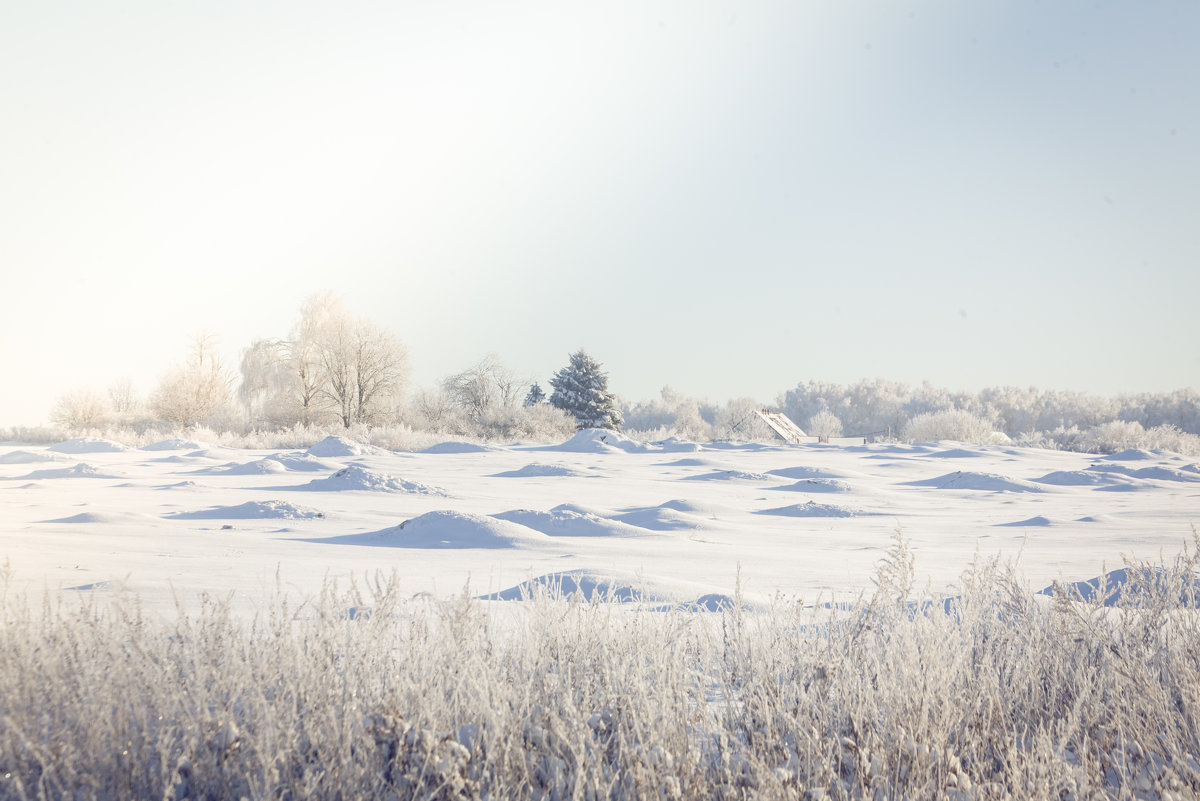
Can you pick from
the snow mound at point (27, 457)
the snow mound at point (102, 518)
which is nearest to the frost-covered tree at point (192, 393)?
the snow mound at point (27, 457)

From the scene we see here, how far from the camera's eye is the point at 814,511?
980 centimetres

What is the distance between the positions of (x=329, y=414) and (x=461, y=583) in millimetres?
25790

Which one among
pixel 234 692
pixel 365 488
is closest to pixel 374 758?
pixel 234 692

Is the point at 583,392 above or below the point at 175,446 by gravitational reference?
above

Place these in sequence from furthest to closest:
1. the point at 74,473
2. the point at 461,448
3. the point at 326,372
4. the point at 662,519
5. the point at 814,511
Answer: the point at 326,372 < the point at 461,448 < the point at 74,473 < the point at 814,511 < the point at 662,519

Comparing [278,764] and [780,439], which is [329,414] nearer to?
[780,439]

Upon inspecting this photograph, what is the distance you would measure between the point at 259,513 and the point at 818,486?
8.43 meters

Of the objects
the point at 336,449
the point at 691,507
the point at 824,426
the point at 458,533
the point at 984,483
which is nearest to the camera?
the point at 458,533

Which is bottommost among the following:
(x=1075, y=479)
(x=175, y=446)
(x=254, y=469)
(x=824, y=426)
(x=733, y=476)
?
(x=1075, y=479)

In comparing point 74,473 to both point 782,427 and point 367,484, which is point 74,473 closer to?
point 367,484

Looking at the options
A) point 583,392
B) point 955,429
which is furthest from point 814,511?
point 583,392

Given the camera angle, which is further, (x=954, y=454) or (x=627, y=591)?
(x=954, y=454)

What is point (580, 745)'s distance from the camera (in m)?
1.99

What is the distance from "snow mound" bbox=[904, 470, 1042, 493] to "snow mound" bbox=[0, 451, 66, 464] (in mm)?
16789
